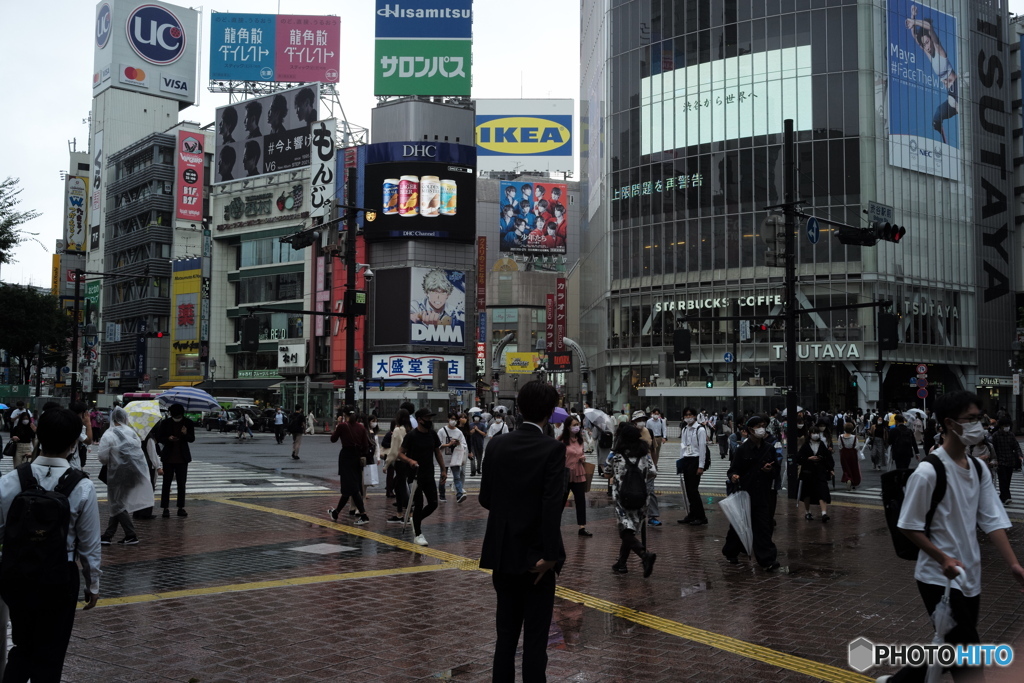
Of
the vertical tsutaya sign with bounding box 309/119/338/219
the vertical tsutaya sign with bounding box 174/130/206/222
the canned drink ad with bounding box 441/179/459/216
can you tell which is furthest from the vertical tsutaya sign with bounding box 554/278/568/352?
the vertical tsutaya sign with bounding box 174/130/206/222

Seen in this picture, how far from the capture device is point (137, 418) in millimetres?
14000

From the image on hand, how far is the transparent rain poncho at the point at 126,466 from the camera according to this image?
11734 mm

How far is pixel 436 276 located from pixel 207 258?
24.1m

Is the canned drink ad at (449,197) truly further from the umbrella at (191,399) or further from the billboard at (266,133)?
the umbrella at (191,399)

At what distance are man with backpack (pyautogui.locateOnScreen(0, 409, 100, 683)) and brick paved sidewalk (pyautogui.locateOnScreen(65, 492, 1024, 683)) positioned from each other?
5.20 feet

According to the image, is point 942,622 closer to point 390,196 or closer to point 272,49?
point 390,196

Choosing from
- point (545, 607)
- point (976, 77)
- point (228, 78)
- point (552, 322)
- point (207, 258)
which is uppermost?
point (228, 78)

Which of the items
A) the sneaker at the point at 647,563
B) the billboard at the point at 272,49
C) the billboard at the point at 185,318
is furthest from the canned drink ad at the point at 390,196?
the sneaker at the point at 647,563

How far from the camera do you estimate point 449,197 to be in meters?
73.8

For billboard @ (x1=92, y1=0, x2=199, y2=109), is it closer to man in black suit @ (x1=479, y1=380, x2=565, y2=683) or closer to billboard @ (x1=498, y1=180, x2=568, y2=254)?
billboard @ (x1=498, y1=180, x2=568, y2=254)

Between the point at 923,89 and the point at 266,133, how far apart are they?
173ft

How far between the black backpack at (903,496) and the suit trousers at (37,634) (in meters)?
4.34

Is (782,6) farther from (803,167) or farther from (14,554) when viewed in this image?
(14,554)

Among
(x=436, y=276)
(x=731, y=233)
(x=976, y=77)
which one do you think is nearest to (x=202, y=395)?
(x=436, y=276)
